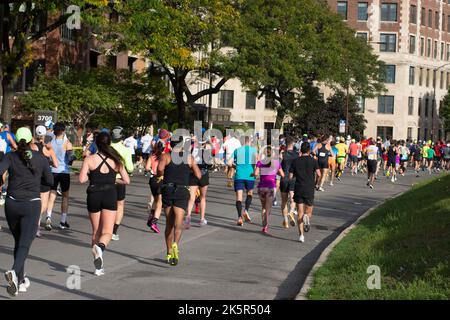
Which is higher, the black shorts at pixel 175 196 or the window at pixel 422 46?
the window at pixel 422 46

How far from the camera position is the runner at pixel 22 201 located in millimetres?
10375

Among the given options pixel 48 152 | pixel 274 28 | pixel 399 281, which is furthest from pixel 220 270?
pixel 274 28

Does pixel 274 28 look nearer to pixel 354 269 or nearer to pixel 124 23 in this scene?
pixel 124 23

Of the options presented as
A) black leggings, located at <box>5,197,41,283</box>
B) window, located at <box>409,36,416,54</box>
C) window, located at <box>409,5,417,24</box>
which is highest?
window, located at <box>409,5,417,24</box>

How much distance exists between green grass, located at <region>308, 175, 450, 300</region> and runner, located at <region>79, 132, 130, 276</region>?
2.66m

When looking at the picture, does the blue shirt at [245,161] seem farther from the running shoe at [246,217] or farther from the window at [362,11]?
the window at [362,11]

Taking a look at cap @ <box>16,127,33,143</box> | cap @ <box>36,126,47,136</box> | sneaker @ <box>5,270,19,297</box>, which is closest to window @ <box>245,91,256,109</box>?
cap @ <box>36,126,47,136</box>

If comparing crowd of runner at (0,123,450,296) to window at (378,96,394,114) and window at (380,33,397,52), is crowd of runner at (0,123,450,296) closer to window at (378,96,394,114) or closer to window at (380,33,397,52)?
window at (378,96,394,114)

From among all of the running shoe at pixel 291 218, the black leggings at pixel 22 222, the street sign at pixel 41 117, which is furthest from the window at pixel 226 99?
the black leggings at pixel 22 222

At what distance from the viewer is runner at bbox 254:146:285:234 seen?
1789 centimetres

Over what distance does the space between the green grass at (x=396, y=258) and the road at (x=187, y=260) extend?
1.74ft
